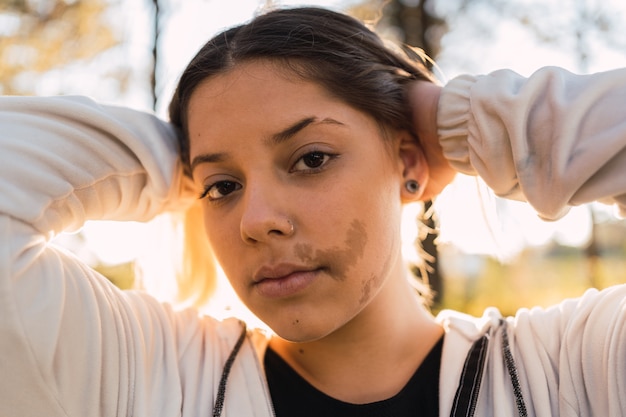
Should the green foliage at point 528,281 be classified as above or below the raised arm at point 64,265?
above

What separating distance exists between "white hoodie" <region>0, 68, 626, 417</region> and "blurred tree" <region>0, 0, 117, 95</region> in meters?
5.23

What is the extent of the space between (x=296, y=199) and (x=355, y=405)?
67 centimetres

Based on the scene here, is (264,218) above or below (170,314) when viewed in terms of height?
above

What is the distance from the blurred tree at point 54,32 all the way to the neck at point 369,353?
5663 millimetres

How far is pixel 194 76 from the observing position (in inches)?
88.9

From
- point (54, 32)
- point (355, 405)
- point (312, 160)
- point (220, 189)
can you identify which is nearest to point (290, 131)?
point (312, 160)

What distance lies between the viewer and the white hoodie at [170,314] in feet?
5.61

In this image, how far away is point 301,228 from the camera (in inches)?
73.9

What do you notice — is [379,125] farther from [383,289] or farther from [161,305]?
[161,305]

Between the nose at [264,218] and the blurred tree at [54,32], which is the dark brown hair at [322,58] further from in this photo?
the blurred tree at [54,32]

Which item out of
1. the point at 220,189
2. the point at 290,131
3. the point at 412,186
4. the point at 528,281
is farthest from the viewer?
the point at 528,281

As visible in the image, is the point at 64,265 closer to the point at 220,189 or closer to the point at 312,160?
the point at 220,189

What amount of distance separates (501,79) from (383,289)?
2.60 ft

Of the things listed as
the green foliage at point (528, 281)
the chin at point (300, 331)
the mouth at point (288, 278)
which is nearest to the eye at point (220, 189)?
the mouth at point (288, 278)
